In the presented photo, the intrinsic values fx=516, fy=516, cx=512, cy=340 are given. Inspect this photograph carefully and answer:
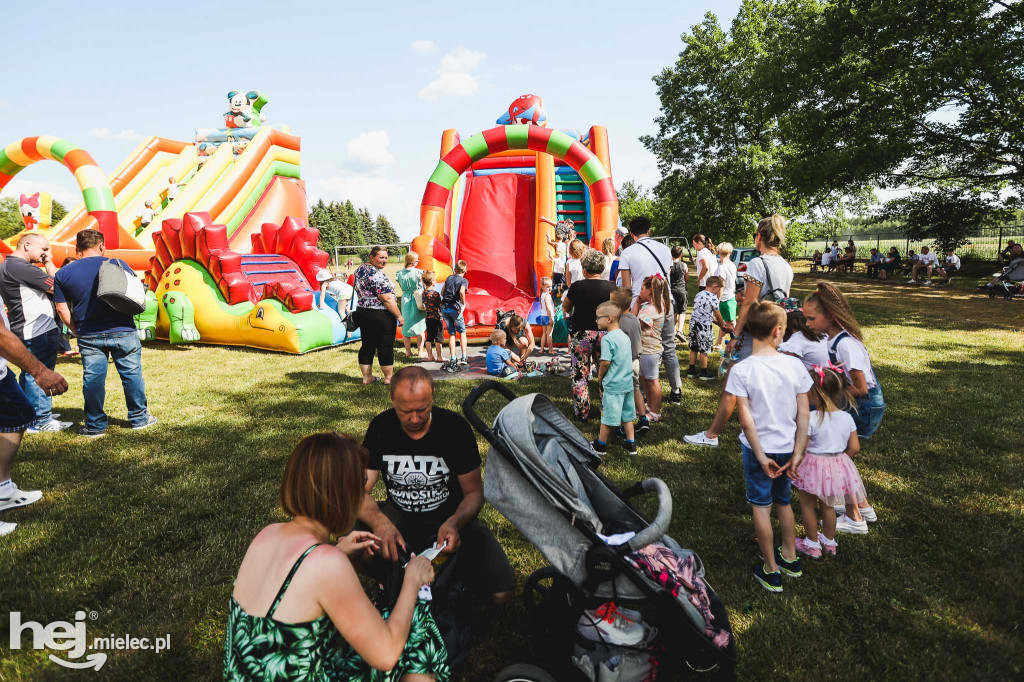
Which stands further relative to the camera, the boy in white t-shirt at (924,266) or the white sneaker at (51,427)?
the boy in white t-shirt at (924,266)

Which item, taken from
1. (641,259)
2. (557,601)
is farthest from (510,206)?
(557,601)

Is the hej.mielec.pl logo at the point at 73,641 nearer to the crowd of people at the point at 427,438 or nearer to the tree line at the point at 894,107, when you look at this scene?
the crowd of people at the point at 427,438

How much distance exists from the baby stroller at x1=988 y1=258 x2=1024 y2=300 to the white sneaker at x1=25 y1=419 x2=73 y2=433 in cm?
2099

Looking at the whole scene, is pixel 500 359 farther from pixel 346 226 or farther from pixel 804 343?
pixel 346 226

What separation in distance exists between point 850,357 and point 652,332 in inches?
90.5

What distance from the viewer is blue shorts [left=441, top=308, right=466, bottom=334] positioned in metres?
8.43

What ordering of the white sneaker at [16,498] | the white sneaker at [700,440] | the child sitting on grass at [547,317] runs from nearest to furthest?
the white sneaker at [16,498]
the white sneaker at [700,440]
the child sitting on grass at [547,317]

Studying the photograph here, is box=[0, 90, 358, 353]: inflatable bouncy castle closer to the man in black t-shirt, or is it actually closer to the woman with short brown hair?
the man in black t-shirt

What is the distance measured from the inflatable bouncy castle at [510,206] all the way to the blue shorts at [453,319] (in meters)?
1.62

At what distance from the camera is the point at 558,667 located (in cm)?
229

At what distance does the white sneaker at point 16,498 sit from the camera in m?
3.94

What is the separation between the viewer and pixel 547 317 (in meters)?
9.41

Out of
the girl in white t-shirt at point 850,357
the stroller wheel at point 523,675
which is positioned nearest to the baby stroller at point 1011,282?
the girl in white t-shirt at point 850,357

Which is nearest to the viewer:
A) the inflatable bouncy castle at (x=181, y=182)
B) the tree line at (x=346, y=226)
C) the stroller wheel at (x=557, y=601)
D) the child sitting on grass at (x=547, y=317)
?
the stroller wheel at (x=557, y=601)
